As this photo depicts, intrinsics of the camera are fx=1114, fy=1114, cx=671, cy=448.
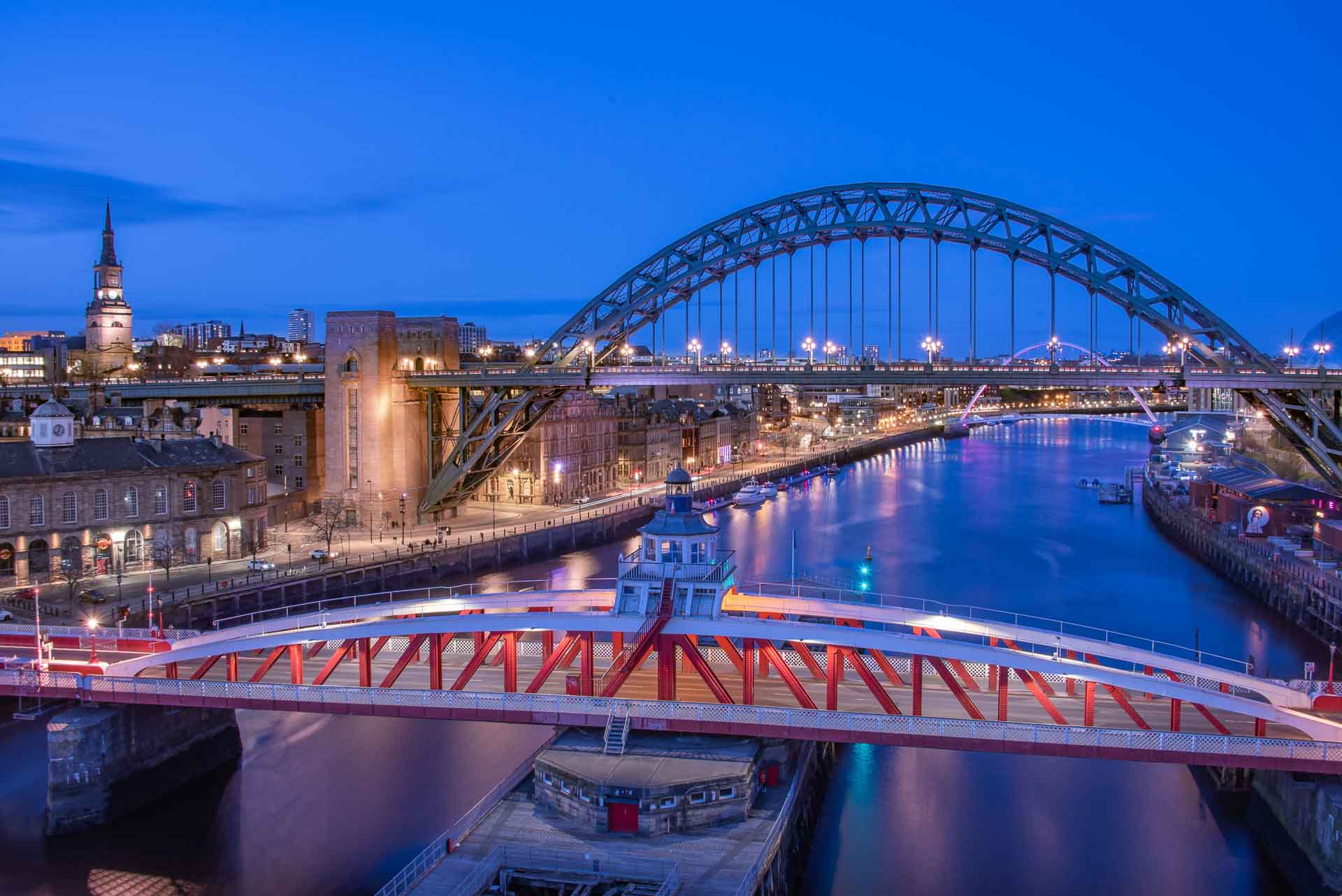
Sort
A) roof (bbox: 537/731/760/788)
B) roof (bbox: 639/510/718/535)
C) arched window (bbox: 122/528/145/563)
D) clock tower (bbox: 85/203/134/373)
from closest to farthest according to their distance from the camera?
roof (bbox: 537/731/760/788), roof (bbox: 639/510/718/535), arched window (bbox: 122/528/145/563), clock tower (bbox: 85/203/134/373)

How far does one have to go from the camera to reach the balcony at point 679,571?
54.2ft

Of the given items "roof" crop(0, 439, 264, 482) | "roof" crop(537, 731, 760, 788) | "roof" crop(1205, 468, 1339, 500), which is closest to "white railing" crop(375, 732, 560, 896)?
"roof" crop(537, 731, 760, 788)

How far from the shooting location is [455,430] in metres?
44.6

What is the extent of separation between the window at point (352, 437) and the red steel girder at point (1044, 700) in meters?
30.7

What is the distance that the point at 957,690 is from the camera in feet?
50.0

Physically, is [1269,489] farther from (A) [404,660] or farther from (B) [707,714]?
(A) [404,660]

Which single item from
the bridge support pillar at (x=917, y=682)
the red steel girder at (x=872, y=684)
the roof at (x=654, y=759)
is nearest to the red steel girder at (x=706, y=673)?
the roof at (x=654, y=759)

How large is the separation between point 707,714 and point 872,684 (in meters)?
2.33

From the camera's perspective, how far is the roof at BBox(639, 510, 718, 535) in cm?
1681

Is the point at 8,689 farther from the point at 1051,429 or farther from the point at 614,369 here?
the point at 1051,429

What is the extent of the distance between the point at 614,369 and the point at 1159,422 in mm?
96669

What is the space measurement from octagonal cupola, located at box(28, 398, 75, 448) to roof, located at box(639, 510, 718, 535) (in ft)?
70.9

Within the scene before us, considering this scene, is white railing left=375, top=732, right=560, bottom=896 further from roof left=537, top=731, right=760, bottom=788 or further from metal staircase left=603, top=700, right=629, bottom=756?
metal staircase left=603, top=700, right=629, bottom=756

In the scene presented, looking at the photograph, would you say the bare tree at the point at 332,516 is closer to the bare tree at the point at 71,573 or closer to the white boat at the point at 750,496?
the bare tree at the point at 71,573
